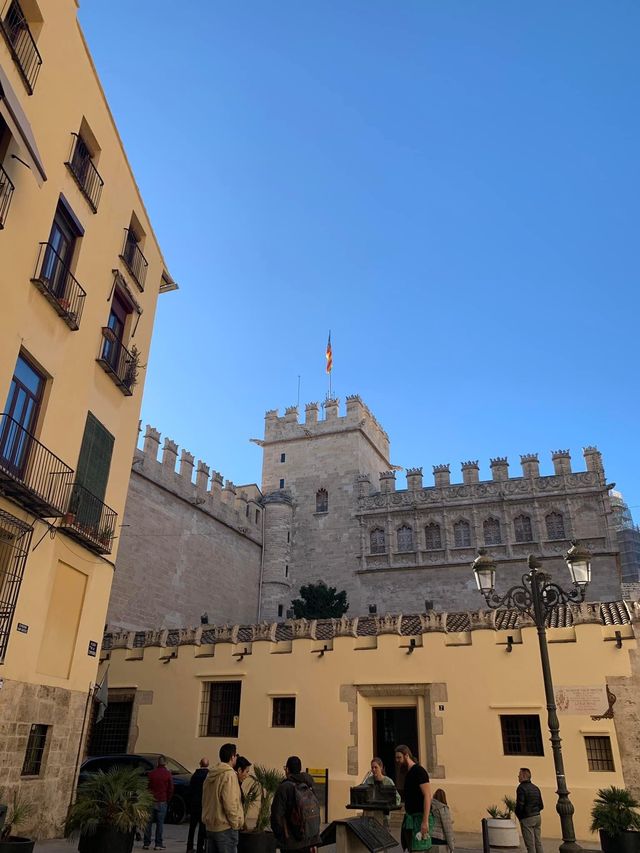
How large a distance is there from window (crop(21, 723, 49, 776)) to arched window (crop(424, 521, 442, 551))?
29.8m

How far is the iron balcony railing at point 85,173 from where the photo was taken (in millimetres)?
11695

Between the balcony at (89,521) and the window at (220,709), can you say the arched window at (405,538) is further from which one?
the balcony at (89,521)

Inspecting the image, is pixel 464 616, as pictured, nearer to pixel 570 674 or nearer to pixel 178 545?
pixel 570 674

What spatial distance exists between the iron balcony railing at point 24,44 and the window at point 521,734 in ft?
48.3

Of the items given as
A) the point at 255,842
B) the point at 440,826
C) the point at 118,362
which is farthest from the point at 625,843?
the point at 118,362

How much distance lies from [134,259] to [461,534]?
28.0 metres

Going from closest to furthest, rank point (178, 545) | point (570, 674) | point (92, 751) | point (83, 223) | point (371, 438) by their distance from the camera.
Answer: point (83, 223)
point (570, 674)
point (92, 751)
point (178, 545)
point (371, 438)

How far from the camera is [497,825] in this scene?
1018cm

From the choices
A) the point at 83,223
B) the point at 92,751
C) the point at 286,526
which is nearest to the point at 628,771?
the point at 92,751

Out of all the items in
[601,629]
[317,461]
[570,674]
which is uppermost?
[317,461]

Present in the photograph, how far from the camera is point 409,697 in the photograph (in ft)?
49.6

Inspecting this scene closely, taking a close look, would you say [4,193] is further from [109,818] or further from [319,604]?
[319,604]

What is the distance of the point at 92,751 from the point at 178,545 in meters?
14.4

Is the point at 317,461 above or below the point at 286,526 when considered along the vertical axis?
above
